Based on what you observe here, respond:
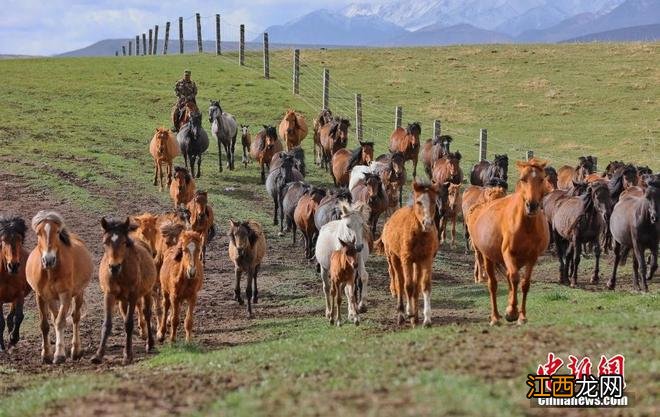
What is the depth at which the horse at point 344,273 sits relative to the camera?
47.9 ft

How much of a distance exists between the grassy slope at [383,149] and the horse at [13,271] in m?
2.86

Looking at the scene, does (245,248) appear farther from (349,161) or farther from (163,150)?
(163,150)

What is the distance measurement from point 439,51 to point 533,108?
1721cm

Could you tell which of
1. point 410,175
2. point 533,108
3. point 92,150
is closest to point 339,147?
point 410,175

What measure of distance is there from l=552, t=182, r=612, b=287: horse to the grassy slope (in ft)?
4.01

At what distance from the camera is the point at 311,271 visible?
20.3 metres

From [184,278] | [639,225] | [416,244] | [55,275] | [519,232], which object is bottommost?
[184,278]

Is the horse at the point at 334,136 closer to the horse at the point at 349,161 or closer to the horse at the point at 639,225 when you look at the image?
the horse at the point at 349,161

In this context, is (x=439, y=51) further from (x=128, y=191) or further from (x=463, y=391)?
(x=463, y=391)

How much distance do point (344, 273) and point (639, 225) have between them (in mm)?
6361

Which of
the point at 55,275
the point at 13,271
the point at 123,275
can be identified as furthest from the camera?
the point at 13,271

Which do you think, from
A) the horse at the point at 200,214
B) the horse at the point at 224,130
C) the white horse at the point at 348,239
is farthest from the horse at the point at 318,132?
the white horse at the point at 348,239

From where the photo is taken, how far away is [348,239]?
579 inches

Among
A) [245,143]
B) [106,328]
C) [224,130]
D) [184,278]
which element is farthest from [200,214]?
[245,143]
